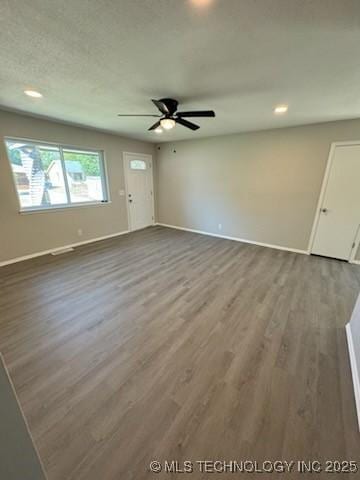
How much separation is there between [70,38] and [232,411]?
2.93m

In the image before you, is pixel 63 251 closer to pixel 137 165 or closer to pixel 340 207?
pixel 137 165

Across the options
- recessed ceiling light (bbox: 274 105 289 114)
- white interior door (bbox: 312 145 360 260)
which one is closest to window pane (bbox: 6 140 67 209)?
recessed ceiling light (bbox: 274 105 289 114)

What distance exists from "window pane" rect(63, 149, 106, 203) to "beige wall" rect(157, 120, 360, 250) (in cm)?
195

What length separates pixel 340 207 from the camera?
143 inches

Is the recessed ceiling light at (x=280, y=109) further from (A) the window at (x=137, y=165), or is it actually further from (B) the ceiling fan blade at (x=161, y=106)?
(A) the window at (x=137, y=165)

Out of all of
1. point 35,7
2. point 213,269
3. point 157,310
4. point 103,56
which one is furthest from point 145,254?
point 35,7

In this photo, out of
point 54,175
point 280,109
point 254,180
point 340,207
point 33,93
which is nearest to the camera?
point 33,93

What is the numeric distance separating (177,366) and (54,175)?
414 cm

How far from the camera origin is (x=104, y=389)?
58.2 inches

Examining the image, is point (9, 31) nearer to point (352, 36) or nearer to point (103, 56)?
point (103, 56)

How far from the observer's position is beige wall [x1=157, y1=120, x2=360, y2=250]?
12.3ft

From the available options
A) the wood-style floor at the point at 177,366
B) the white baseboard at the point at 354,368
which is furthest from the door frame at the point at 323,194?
the white baseboard at the point at 354,368

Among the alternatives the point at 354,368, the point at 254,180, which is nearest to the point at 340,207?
the point at 254,180

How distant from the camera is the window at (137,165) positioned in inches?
211
